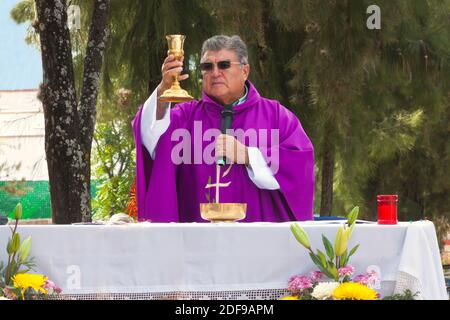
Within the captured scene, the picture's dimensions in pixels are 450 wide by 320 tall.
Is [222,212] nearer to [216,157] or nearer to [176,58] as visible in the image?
[216,157]

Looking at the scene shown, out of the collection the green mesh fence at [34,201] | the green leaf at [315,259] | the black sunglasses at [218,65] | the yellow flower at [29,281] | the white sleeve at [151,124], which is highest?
the black sunglasses at [218,65]

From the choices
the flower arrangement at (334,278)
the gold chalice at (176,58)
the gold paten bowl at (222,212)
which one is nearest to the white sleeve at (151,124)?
the gold chalice at (176,58)

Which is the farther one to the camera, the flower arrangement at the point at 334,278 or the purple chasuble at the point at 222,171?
the purple chasuble at the point at 222,171

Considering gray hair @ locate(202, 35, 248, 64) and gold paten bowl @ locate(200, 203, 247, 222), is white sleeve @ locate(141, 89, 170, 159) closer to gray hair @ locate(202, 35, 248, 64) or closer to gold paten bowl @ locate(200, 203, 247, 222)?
gray hair @ locate(202, 35, 248, 64)

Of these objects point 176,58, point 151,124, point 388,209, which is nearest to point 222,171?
point 151,124

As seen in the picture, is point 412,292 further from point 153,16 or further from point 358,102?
point 358,102

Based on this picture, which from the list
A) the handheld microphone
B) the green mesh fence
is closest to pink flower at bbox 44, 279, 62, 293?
the handheld microphone

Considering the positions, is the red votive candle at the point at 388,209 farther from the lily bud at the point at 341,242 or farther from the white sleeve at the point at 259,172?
the white sleeve at the point at 259,172

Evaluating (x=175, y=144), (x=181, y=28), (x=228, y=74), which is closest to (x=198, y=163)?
(x=175, y=144)

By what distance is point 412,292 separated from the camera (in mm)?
3578

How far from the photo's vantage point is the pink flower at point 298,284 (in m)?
3.55
